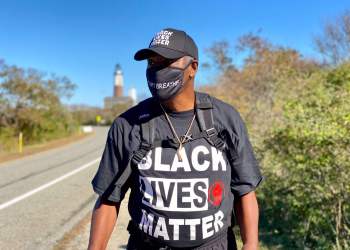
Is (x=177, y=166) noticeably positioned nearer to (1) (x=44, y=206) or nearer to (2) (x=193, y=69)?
(2) (x=193, y=69)

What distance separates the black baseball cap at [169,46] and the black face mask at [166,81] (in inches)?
2.7

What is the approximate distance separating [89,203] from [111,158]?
699cm

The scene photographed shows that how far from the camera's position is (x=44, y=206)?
27.3 ft

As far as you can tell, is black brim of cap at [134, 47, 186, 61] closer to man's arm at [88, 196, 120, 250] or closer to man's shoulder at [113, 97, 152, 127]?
man's shoulder at [113, 97, 152, 127]

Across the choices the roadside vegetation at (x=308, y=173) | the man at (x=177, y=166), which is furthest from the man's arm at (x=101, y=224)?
the roadside vegetation at (x=308, y=173)

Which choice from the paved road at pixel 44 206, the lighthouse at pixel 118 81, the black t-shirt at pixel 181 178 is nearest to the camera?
the black t-shirt at pixel 181 178

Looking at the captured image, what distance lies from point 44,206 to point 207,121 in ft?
22.7

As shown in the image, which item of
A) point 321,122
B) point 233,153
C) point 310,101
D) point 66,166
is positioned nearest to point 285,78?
point 310,101

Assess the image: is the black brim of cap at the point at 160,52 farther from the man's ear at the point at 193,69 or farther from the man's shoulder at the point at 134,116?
the man's shoulder at the point at 134,116

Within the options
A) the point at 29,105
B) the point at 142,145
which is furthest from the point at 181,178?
the point at 29,105

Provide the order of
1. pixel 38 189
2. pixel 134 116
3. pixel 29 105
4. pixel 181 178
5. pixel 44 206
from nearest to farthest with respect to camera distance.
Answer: pixel 181 178, pixel 134 116, pixel 44 206, pixel 38 189, pixel 29 105

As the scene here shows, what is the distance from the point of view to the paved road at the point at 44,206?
6.13 metres

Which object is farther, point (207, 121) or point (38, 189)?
point (38, 189)

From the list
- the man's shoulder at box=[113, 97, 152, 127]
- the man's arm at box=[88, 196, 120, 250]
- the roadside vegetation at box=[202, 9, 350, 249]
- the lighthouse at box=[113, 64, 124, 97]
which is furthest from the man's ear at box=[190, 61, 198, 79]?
the lighthouse at box=[113, 64, 124, 97]
